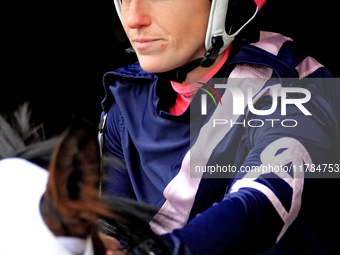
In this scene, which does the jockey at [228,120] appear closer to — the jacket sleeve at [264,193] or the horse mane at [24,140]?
the jacket sleeve at [264,193]

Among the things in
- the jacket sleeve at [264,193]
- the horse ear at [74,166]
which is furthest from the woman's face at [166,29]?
the horse ear at [74,166]

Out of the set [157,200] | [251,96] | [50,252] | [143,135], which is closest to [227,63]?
[251,96]

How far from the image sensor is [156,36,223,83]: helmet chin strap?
1.03 metres

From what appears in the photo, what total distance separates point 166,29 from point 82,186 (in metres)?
0.66

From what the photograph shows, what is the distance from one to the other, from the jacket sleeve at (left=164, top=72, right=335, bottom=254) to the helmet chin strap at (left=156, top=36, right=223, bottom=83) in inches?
8.6

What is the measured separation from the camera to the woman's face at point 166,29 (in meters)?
0.98

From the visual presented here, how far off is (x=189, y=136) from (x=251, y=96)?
0.21 meters

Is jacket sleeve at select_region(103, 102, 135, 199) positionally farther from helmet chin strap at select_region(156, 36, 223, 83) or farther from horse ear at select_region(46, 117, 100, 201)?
horse ear at select_region(46, 117, 100, 201)

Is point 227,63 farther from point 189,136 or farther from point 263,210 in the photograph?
point 263,210

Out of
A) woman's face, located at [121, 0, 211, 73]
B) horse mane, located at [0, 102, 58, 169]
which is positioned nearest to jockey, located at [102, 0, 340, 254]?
woman's face, located at [121, 0, 211, 73]

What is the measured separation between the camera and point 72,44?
1564mm

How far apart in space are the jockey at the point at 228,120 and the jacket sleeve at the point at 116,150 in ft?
0.25

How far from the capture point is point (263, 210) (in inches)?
27.4

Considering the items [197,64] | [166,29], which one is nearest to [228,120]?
[197,64]
